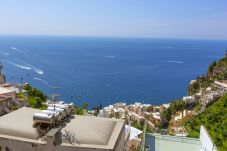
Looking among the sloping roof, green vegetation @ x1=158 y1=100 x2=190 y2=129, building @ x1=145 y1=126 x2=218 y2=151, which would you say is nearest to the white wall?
building @ x1=145 y1=126 x2=218 y2=151

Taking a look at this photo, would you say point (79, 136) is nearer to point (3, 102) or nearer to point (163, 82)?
point (3, 102)

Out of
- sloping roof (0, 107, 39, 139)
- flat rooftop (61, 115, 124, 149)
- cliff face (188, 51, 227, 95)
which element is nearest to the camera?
flat rooftop (61, 115, 124, 149)

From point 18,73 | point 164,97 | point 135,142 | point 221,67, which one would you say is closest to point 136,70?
point 164,97

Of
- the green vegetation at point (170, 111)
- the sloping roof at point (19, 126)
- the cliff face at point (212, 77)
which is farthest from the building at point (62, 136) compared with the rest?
the cliff face at point (212, 77)

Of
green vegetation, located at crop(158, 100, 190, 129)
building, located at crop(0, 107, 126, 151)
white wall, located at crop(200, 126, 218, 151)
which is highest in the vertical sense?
building, located at crop(0, 107, 126, 151)

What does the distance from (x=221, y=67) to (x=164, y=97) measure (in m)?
27.2

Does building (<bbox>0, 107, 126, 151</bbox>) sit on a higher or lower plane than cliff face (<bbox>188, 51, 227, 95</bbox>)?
higher

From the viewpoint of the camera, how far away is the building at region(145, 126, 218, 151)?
16.5 metres

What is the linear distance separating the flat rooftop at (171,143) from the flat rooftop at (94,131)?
356 cm

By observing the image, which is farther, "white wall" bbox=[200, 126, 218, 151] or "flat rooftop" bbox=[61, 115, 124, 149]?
"white wall" bbox=[200, 126, 218, 151]

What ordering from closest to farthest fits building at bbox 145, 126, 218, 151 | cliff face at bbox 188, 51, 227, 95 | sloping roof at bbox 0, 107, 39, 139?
1. sloping roof at bbox 0, 107, 39, 139
2. building at bbox 145, 126, 218, 151
3. cliff face at bbox 188, 51, 227, 95

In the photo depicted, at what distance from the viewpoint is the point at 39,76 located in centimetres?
9988

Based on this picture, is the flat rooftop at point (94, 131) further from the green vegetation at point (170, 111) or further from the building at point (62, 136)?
the green vegetation at point (170, 111)

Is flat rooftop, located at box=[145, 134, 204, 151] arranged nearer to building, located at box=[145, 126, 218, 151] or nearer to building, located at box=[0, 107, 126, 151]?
building, located at box=[145, 126, 218, 151]
